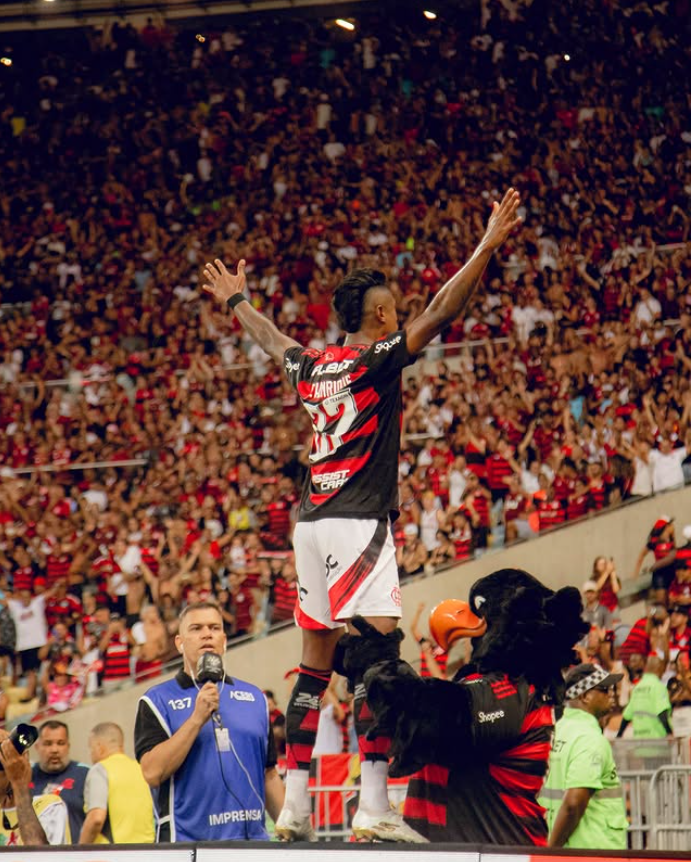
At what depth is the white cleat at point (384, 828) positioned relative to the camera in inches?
193

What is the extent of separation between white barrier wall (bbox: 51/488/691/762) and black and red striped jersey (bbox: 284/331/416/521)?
923 cm

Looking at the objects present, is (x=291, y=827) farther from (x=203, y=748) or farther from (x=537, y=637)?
(x=537, y=637)

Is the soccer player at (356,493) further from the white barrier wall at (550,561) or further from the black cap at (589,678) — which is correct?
the white barrier wall at (550,561)

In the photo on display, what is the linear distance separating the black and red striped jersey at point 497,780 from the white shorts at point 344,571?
1.70ft

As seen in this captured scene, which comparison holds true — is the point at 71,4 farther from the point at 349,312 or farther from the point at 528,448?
the point at 349,312

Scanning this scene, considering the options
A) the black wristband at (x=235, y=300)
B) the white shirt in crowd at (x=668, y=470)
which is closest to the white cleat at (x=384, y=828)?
the black wristband at (x=235, y=300)

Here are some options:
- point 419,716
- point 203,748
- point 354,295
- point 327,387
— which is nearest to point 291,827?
point 203,748

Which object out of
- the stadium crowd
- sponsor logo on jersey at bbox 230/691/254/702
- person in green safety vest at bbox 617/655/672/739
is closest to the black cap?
sponsor logo on jersey at bbox 230/691/254/702

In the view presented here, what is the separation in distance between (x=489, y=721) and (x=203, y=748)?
1518 mm

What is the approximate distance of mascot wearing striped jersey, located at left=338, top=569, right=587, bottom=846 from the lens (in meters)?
4.66

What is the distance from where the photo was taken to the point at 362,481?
5.39 meters

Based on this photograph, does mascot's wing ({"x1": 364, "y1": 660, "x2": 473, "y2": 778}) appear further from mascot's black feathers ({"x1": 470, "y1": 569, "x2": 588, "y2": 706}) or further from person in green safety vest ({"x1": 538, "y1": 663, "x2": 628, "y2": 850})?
person in green safety vest ({"x1": 538, "y1": 663, "x2": 628, "y2": 850})

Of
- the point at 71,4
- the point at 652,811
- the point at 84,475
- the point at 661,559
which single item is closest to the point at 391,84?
the point at 71,4

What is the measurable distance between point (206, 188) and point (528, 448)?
9966 mm
